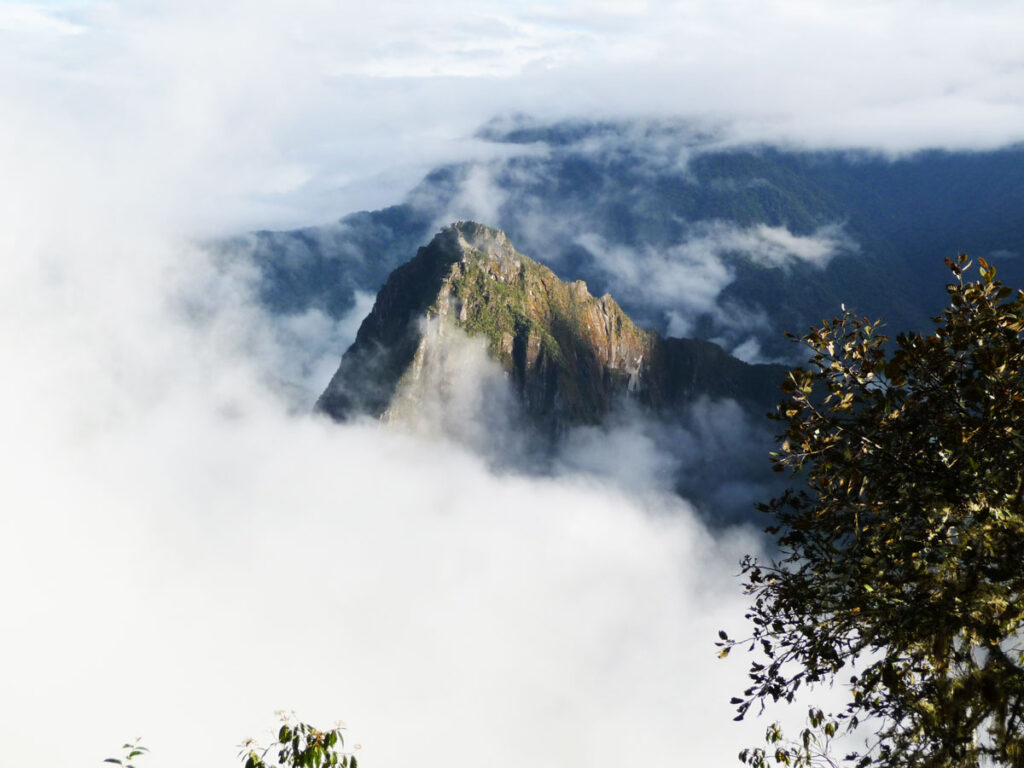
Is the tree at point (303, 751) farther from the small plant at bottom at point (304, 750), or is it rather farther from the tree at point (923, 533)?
the tree at point (923, 533)

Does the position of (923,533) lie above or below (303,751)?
above

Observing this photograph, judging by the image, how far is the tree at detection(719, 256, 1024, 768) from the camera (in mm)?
10859

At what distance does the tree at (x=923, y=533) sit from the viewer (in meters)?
10.9

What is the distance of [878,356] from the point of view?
1327 cm

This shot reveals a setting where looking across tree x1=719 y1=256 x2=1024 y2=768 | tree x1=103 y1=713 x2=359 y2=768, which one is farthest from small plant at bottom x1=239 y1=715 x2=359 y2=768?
tree x1=719 y1=256 x2=1024 y2=768

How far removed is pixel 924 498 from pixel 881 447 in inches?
38.2

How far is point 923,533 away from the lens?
38.4 feet

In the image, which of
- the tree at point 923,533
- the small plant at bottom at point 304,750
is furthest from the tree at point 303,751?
the tree at point 923,533

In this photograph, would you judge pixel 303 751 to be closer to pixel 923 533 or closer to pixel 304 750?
pixel 304 750

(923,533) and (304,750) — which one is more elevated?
(923,533)

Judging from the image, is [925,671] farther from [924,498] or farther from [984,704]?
[924,498]

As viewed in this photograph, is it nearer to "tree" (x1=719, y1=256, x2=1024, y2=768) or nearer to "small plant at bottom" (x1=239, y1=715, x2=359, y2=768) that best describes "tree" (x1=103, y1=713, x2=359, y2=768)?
"small plant at bottom" (x1=239, y1=715, x2=359, y2=768)

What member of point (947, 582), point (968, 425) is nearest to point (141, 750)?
point (947, 582)

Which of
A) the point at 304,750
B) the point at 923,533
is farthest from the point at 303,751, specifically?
the point at 923,533
